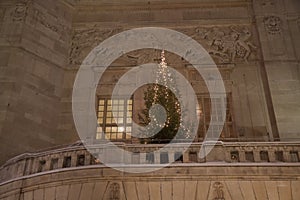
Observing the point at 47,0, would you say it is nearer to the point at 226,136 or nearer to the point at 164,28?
Result: the point at 164,28

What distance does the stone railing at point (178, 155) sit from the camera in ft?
30.0

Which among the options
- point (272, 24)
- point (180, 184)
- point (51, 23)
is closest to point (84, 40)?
point (51, 23)

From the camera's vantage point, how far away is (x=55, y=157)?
9.52 m

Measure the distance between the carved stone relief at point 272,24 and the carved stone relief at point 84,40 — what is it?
20.6ft

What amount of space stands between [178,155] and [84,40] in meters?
8.49

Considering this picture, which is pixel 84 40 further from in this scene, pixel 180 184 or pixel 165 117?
pixel 180 184

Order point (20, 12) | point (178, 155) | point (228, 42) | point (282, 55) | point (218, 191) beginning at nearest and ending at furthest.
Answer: point (218, 191)
point (178, 155)
point (282, 55)
point (20, 12)
point (228, 42)

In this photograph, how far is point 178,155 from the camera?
923cm

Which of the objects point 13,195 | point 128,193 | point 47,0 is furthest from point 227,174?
point 47,0

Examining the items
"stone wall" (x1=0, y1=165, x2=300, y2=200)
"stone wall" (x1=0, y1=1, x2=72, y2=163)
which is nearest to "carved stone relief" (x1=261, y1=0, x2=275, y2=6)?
"stone wall" (x1=0, y1=1, x2=72, y2=163)

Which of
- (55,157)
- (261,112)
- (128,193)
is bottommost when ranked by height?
(128,193)

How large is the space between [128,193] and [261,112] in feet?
23.0

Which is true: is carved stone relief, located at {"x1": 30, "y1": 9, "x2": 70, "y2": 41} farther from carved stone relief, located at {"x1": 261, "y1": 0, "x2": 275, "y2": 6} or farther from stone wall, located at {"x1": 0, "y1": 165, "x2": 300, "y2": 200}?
carved stone relief, located at {"x1": 261, "y1": 0, "x2": 275, "y2": 6}

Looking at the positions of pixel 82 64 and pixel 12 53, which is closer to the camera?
pixel 12 53
